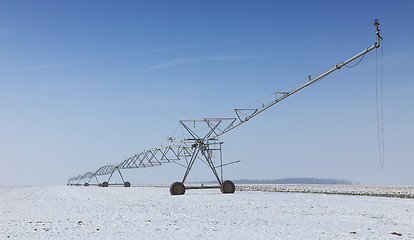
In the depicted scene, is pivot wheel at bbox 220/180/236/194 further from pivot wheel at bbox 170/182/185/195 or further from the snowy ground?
the snowy ground

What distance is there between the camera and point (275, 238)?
13.2m

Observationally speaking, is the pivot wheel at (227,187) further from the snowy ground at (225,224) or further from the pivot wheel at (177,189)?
the snowy ground at (225,224)

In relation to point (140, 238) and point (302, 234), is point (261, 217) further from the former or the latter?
point (140, 238)

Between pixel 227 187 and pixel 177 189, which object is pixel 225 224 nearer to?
pixel 177 189

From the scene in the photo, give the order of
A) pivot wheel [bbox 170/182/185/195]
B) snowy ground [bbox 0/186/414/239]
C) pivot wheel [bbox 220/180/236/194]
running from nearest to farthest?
snowy ground [bbox 0/186/414/239] → pivot wheel [bbox 170/182/185/195] → pivot wheel [bbox 220/180/236/194]

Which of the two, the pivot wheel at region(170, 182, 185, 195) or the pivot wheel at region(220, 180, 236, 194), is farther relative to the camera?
the pivot wheel at region(220, 180, 236, 194)

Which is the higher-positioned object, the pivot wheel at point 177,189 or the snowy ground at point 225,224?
the pivot wheel at point 177,189

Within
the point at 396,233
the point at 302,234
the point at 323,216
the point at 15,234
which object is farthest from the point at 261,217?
the point at 15,234

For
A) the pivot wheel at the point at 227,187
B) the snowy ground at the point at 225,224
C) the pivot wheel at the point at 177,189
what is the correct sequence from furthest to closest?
the pivot wheel at the point at 227,187, the pivot wheel at the point at 177,189, the snowy ground at the point at 225,224

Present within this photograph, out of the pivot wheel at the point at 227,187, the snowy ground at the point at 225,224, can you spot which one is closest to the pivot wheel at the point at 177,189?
the pivot wheel at the point at 227,187

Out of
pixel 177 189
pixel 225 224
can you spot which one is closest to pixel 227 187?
pixel 177 189

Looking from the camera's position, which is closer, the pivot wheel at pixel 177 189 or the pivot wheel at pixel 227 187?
the pivot wheel at pixel 177 189

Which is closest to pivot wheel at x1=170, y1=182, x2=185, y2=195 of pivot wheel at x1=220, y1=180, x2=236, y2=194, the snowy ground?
pivot wheel at x1=220, y1=180, x2=236, y2=194

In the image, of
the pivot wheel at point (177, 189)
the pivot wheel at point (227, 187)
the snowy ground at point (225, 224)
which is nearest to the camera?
the snowy ground at point (225, 224)
